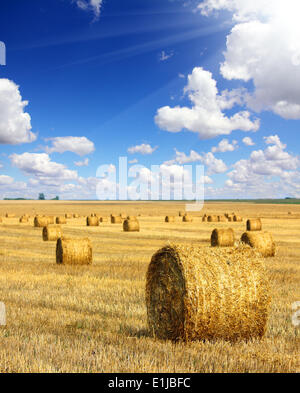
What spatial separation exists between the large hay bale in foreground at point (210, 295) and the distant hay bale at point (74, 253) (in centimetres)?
984

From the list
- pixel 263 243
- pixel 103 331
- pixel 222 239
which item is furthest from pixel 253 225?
pixel 103 331

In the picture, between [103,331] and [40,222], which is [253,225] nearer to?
[40,222]

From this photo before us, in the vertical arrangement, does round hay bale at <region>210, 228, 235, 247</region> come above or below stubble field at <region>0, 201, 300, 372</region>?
above

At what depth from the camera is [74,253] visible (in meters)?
18.3

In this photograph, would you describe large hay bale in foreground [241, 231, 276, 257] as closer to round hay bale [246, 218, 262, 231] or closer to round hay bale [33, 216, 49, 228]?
round hay bale [246, 218, 262, 231]

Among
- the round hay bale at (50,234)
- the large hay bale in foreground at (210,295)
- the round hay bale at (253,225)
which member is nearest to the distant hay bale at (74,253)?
the large hay bale in foreground at (210,295)

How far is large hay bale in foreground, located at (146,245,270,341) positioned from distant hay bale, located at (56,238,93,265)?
9.84m

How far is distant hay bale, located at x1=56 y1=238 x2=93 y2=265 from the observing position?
59.9 feet

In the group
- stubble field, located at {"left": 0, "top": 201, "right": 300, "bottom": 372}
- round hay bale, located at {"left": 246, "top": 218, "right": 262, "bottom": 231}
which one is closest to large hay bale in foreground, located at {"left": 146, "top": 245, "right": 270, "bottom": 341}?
stubble field, located at {"left": 0, "top": 201, "right": 300, "bottom": 372}

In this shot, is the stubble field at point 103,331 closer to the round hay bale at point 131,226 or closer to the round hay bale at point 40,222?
the round hay bale at point 131,226

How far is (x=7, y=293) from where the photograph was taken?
12250 mm

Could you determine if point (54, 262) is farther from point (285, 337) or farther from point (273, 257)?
point (285, 337)

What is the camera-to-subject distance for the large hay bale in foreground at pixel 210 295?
7875 millimetres
